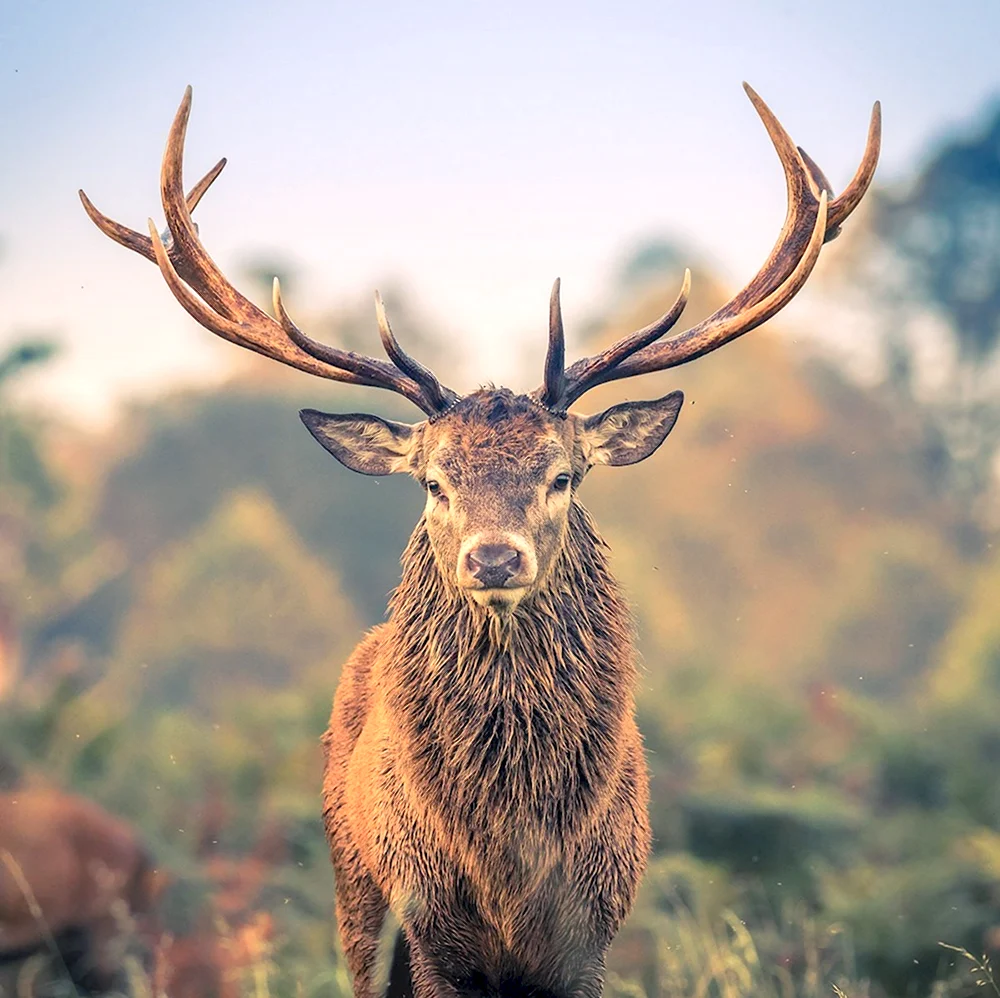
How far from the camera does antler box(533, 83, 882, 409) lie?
478 cm

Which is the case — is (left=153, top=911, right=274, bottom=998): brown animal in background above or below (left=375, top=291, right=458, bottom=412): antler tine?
below

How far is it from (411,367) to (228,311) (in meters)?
1.01

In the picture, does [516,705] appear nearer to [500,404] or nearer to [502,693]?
[502,693]

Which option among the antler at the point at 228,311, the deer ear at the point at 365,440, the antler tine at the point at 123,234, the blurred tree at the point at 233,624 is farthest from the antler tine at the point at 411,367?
the blurred tree at the point at 233,624

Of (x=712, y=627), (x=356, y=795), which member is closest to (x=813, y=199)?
(x=356, y=795)

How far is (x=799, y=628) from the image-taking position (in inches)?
936

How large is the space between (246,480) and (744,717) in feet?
68.1

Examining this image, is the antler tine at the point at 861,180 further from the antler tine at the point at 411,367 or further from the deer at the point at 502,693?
the antler tine at the point at 411,367

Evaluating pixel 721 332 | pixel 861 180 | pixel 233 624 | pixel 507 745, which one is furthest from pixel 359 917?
pixel 233 624

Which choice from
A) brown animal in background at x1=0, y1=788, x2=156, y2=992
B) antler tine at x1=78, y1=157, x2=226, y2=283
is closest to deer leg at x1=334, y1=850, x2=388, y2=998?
antler tine at x1=78, y1=157, x2=226, y2=283

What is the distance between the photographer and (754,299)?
17.3 feet

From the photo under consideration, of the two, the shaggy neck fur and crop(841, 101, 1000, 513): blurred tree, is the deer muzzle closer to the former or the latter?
the shaggy neck fur

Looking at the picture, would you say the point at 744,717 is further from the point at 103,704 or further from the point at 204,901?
the point at 103,704

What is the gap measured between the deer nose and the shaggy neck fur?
432mm
